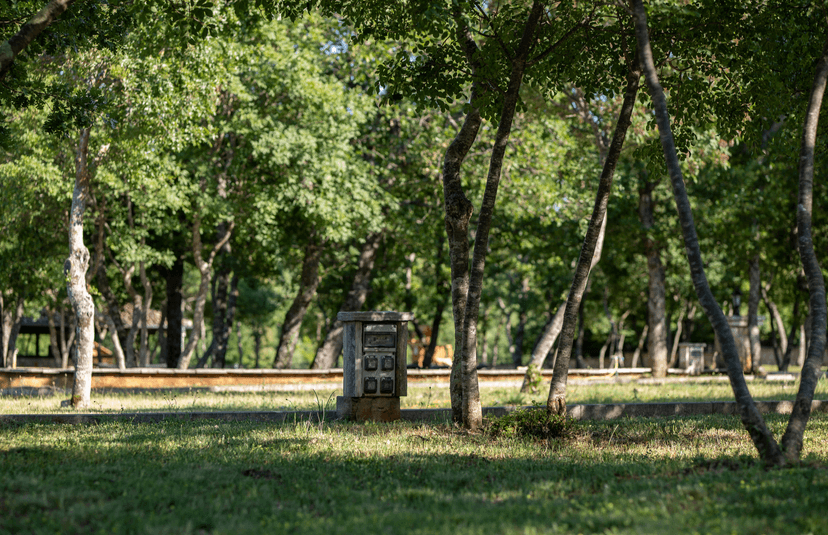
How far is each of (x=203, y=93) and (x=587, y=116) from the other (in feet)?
29.3

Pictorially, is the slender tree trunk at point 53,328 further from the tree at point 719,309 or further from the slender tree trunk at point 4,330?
the tree at point 719,309

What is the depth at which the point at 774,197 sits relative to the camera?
2341 centimetres

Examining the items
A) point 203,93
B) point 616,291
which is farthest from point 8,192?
point 616,291

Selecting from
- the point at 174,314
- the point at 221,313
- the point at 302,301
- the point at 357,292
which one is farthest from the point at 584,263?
the point at 221,313

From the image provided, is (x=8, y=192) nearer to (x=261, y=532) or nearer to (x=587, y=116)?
(x=587, y=116)

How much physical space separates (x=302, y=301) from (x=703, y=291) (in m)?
16.5

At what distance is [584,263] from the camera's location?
8766 millimetres

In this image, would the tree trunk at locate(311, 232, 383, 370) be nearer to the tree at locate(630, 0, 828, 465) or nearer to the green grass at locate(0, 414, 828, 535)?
the green grass at locate(0, 414, 828, 535)

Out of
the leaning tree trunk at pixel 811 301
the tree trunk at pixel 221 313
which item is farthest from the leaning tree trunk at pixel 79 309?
the leaning tree trunk at pixel 811 301

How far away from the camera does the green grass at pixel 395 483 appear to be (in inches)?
180

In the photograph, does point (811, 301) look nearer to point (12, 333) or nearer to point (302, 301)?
point (302, 301)

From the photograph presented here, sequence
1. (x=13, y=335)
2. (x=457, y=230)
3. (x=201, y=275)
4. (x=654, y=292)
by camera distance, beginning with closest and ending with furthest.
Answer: (x=457, y=230), (x=201, y=275), (x=654, y=292), (x=13, y=335)

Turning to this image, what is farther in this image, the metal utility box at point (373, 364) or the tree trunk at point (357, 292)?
the tree trunk at point (357, 292)

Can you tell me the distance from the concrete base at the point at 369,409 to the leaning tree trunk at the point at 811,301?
16.6 ft
